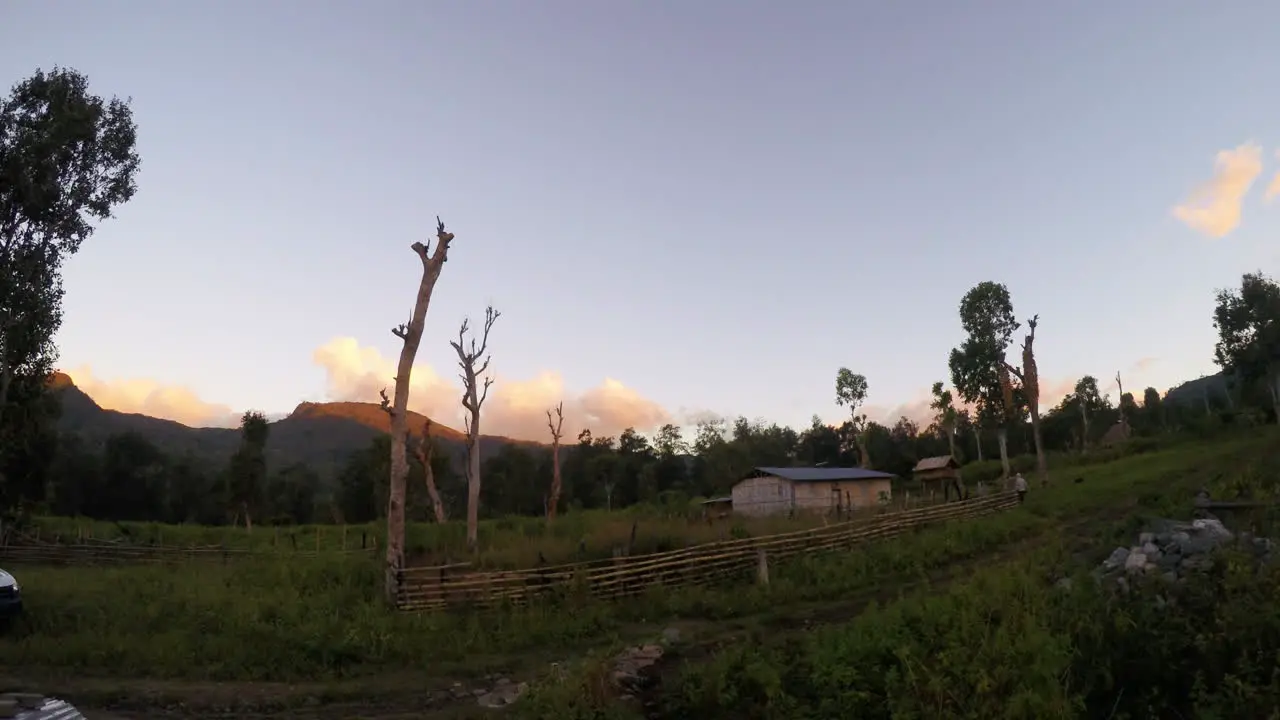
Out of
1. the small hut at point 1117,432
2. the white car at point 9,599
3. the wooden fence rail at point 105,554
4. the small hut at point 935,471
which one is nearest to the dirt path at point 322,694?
the white car at point 9,599

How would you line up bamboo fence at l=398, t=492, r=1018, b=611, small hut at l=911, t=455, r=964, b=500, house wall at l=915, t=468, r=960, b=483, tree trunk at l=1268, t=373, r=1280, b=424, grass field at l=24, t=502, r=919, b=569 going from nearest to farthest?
bamboo fence at l=398, t=492, r=1018, b=611 → grass field at l=24, t=502, r=919, b=569 → house wall at l=915, t=468, r=960, b=483 → small hut at l=911, t=455, r=964, b=500 → tree trunk at l=1268, t=373, r=1280, b=424

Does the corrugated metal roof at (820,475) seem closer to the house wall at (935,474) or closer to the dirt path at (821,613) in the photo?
the house wall at (935,474)

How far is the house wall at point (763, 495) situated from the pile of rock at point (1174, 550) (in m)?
24.7

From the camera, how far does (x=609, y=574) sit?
1587cm

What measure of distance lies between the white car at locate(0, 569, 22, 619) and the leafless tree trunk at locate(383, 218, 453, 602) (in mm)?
5948

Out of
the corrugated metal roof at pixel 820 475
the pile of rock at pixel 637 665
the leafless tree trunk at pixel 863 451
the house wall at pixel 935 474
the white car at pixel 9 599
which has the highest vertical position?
the leafless tree trunk at pixel 863 451

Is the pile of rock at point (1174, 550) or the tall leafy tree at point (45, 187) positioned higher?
the tall leafy tree at point (45, 187)

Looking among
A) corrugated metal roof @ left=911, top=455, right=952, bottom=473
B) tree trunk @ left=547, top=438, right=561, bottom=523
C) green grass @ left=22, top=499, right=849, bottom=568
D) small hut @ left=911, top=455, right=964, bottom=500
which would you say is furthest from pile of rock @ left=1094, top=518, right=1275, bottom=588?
corrugated metal roof @ left=911, top=455, right=952, bottom=473

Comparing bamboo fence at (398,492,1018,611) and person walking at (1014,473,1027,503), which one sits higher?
person walking at (1014,473,1027,503)

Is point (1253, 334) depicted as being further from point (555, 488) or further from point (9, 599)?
point (9, 599)

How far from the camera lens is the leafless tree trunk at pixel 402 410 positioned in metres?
15.6

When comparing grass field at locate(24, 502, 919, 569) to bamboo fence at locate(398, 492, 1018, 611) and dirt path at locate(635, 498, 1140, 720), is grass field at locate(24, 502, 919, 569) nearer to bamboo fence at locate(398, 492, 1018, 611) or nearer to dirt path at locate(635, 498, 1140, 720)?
bamboo fence at locate(398, 492, 1018, 611)

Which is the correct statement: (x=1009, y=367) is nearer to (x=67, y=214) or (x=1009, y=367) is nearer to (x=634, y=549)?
(x=634, y=549)

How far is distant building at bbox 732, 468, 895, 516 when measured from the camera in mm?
39312
